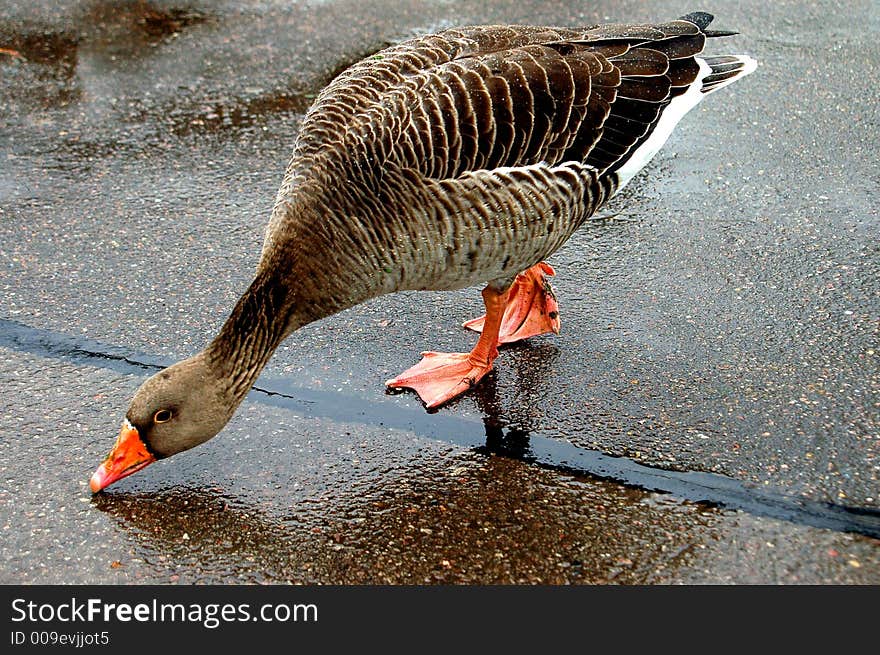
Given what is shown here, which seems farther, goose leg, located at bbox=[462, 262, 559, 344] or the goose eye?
goose leg, located at bbox=[462, 262, 559, 344]

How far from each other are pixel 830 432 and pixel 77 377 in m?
3.11

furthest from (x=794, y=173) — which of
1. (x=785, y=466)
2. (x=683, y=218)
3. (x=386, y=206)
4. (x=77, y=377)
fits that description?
(x=77, y=377)

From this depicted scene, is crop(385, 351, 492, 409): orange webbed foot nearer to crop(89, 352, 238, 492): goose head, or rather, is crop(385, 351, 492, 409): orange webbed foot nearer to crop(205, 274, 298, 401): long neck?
crop(205, 274, 298, 401): long neck

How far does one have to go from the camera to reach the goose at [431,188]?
3594 mm

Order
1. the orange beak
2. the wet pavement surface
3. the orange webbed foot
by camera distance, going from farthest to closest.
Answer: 1. the orange webbed foot
2. the orange beak
3. the wet pavement surface

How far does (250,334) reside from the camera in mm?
3637

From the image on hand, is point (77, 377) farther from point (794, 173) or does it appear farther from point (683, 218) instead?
point (794, 173)

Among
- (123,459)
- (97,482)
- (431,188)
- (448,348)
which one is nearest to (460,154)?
(431,188)

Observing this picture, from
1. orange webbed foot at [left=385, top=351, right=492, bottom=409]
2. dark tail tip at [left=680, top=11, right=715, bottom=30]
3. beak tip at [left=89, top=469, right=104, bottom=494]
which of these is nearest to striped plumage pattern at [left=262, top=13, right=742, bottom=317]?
orange webbed foot at [left=385, top=351, right=492, bottom=409]

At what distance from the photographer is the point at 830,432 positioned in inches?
149

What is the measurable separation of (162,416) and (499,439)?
1.30m

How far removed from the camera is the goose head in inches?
135

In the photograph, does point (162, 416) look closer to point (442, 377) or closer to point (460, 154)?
point (442, 377)

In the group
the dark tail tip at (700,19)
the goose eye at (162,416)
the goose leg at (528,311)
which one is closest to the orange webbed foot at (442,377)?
the goose leg at (528,311)
